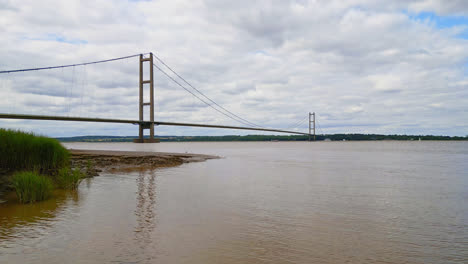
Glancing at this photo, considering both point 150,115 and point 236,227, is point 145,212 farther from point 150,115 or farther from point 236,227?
point 150,115

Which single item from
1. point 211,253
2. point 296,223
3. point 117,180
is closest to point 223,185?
point 117,180

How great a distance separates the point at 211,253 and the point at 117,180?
7.19 m

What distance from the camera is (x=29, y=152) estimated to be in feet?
27.5

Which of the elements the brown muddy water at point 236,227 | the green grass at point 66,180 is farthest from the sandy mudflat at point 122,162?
the brown muddy water at point 236,227

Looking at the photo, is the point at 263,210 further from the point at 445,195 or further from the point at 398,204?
the point at 445,195

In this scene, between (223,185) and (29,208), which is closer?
(29,208)

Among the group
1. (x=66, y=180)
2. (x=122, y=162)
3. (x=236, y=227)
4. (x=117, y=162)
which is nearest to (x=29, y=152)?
(x=66, y=180)

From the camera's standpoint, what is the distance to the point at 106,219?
17.9 feet

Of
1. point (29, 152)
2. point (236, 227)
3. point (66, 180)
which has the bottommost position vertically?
point (236, 227)

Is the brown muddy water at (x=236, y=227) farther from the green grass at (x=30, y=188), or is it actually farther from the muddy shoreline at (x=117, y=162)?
the muddy shoreline at (x=117, y=162)

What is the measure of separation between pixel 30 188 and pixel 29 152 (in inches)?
83.0

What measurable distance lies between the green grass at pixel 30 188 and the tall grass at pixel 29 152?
100cm

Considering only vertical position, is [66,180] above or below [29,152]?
below

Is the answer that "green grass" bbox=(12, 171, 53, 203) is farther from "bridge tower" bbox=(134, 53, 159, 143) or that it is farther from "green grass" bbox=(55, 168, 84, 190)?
"bridge tower" bbox=(134, 53, 159, 143)
